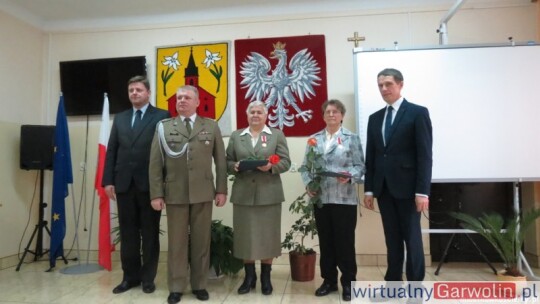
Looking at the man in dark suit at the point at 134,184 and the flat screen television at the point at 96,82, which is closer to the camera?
the man in dark suit at the point at 134,184

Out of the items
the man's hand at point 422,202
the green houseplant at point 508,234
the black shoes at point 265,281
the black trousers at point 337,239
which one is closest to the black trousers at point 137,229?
the black shoes at point 265,281

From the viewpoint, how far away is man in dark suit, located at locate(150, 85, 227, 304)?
8.54 feet

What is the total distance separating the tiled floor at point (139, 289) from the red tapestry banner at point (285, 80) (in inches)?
59.8

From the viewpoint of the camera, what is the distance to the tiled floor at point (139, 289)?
2.73 metres

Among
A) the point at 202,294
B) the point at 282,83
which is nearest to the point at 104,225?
the point at 202,294

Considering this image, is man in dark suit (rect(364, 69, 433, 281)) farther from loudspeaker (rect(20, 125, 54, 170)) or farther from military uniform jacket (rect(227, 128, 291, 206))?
loudspeaker (rect(20, 125, 54, 170))

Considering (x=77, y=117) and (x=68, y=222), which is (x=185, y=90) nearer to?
(x=77, y=117)

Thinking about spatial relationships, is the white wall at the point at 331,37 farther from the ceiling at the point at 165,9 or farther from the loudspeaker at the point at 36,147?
the loudspeaker at the point at 36,147

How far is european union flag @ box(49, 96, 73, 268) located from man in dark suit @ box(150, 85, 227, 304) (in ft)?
5.47

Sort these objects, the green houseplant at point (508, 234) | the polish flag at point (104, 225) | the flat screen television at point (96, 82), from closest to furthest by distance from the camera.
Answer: the green houseplant at point (508, 234)
the polish flag at point (104, 225)
the flat screen television at point (96, 82)

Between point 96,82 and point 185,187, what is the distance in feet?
7.66

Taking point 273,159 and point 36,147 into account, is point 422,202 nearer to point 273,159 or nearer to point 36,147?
point 273,159

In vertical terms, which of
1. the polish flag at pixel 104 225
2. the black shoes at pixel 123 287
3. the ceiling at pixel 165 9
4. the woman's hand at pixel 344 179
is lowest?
the black shoes at pixel 123 287

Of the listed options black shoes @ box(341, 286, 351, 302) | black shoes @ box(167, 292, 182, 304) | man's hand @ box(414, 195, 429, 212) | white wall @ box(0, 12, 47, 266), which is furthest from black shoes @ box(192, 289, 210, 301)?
white wall @ box(0, 12, 47, 266)
